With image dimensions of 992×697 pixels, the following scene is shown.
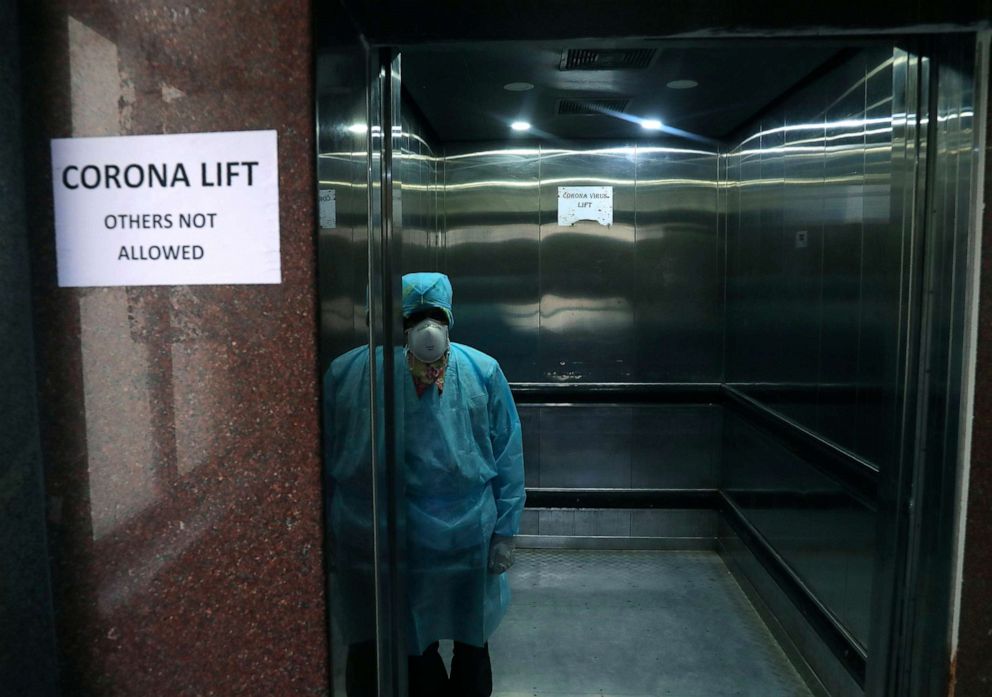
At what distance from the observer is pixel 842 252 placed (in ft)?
9.78

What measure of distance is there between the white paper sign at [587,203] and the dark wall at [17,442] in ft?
12.2

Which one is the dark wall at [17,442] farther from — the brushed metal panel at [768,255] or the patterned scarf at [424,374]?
the brushed metal panel at [768,255]

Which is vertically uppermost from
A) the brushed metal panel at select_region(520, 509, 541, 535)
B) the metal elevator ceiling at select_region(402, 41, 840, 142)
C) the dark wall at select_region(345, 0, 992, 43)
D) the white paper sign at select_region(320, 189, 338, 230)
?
the metal elevator ceiling at select_region(402, 41, 840, 142)

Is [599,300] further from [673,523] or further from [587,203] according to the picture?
[673,523]

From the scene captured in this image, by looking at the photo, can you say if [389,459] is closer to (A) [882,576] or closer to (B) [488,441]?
(B) [488,441]

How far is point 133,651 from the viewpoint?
151cm

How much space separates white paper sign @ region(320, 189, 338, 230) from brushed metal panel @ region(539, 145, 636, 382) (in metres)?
3.53

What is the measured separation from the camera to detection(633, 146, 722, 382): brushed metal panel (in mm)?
4781

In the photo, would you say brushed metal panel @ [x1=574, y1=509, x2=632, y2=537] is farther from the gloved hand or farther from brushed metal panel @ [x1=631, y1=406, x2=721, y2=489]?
the gloved hand

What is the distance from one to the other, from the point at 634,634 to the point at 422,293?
2.28 m

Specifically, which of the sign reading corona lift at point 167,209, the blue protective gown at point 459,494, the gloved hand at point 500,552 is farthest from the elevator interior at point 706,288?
the gloved hand at point 500,552

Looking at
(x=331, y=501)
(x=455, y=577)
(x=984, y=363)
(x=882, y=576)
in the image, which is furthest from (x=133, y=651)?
(x=984, y=363)

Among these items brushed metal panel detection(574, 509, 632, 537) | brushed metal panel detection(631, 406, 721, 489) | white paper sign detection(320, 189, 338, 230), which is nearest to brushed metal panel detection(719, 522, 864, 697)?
brushed metal panel detection(631, 406, 721, 489)

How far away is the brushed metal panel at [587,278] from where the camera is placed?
4.79m
